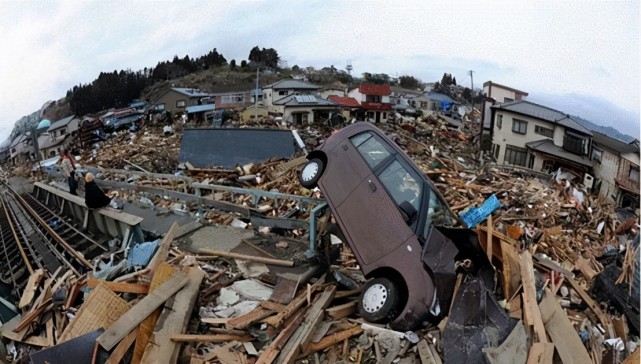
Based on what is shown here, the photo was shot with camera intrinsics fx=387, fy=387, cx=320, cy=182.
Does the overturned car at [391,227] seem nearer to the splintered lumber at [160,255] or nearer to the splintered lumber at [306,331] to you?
the splintered lumber at [306,331]

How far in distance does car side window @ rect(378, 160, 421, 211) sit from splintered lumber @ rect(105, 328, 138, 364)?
314 cm

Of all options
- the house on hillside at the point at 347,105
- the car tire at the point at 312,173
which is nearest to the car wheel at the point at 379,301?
the car tire at the point at 312,173

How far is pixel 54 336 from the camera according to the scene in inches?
187

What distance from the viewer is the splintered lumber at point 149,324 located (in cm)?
385

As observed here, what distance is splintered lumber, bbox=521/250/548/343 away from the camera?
3605mm

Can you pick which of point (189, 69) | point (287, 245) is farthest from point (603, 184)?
point (189, 69)

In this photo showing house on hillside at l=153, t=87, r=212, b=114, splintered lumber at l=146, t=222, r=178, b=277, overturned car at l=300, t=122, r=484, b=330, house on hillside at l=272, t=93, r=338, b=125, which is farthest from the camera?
house on hillside at l=153, t=87, r=212, b=114

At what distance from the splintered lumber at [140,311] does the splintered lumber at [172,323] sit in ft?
0.19

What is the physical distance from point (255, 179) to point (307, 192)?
2753 millimetres

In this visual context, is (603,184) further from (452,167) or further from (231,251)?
(231,251)

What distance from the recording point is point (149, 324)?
13.3 feet

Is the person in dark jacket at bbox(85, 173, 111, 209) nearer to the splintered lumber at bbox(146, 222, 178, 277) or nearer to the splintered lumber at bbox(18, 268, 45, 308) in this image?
the splintered lumber at bbox(18, 268, 45, 308)

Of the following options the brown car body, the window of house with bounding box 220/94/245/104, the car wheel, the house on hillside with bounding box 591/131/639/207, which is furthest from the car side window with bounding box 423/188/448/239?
the window of house with bounding box 220/94/245/104

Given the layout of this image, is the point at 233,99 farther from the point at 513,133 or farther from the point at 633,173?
the point at 633,173
